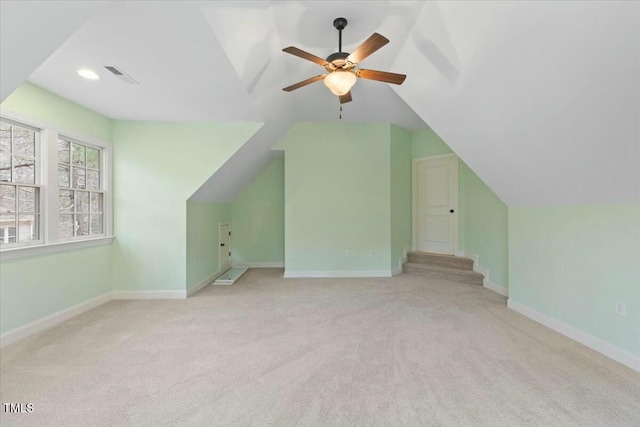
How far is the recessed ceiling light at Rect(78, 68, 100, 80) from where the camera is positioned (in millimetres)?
2574

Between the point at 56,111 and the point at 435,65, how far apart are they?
3906 millimetres

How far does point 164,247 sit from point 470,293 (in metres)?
4.36

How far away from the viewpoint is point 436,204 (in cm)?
577

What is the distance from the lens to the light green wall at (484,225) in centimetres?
427

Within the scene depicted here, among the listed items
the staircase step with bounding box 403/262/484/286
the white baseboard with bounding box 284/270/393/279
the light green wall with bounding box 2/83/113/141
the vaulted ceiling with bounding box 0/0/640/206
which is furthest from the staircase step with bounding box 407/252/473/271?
the light green wall with bounding box 2/83/113/141

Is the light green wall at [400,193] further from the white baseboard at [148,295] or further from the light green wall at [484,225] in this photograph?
the white baseboard at [148,295]

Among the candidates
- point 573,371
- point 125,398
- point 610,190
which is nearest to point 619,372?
point 573,371

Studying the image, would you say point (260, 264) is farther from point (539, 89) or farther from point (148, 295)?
point (539, 89)

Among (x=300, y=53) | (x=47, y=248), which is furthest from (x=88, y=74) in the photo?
(x=300, y=53)

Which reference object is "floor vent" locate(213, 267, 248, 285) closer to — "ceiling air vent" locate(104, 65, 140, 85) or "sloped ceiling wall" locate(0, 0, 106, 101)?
"ceiling air vent" locate(104, 65, 140, 85)

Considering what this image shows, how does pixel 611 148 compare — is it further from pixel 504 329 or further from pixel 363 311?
pixel 363 311

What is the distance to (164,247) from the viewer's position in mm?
4078

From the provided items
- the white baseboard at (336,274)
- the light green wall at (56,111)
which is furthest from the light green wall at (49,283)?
the white baseboard at (336,274)

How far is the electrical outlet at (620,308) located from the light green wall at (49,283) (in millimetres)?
5234
